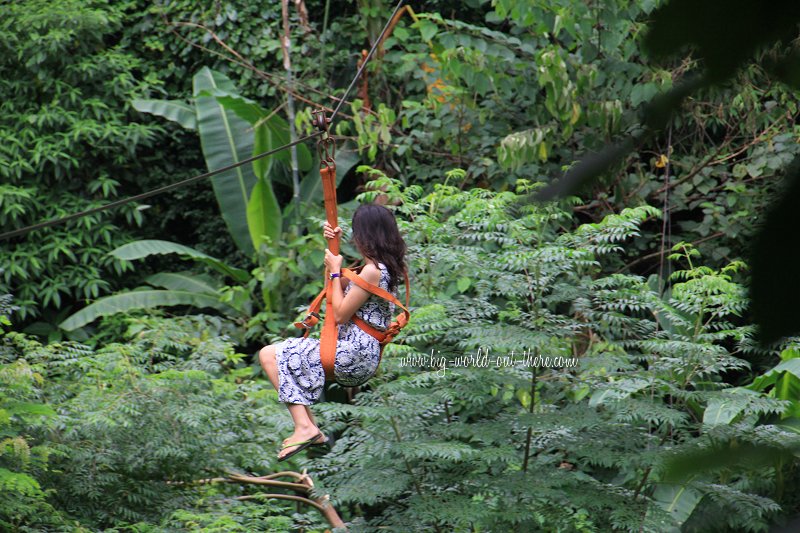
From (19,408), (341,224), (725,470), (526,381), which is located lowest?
(19,408)

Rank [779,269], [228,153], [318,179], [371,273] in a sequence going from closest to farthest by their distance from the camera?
[779,269], [371,273], [228,153], [318,179]

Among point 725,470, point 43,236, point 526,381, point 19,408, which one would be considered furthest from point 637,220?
point 43,236

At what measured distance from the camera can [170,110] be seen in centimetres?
619

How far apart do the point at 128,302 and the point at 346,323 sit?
301 centimetres

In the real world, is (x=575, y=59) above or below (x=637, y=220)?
above

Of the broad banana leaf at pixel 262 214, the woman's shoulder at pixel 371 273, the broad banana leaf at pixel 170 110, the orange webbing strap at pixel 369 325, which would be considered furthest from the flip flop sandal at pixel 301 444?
the broad banana leaf at pixel 170 110

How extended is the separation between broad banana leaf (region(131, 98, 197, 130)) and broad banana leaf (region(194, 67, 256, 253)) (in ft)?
0.56

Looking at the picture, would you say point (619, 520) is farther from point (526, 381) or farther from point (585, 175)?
point (585, 175)

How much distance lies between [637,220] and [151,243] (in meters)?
3.31

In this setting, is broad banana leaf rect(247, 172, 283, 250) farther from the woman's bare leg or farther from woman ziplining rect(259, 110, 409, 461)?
woman ziplining rect(259, 110, 409, 461)

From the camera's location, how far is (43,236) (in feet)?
20.2

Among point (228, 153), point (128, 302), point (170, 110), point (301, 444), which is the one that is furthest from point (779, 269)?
point (170, 110)

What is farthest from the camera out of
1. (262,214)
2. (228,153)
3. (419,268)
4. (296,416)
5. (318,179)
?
(318,179)

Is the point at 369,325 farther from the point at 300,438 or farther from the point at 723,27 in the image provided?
the point at 723,27
